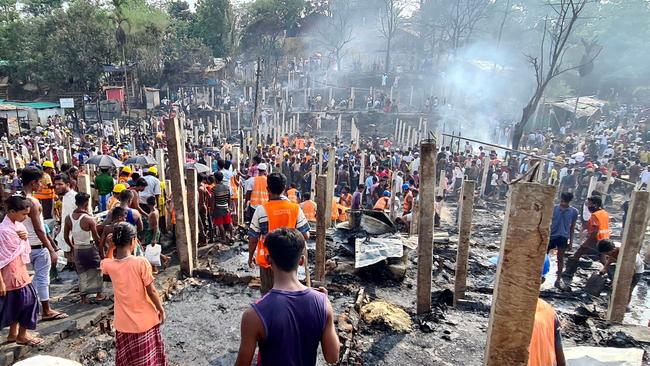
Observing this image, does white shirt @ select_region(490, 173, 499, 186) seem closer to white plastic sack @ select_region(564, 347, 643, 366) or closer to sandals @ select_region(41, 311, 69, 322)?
white plastic sack @ select_region(564, 347, 643, 366)

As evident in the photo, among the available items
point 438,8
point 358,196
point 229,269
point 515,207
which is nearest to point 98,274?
point 229,269

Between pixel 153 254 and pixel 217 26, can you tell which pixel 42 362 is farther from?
pixel 217 26

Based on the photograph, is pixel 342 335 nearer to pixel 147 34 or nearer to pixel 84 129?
pixel 84 129

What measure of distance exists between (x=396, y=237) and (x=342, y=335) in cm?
408

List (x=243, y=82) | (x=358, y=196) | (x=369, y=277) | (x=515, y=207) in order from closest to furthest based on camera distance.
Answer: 1. (x=515, y=207)
2. (x=369, y=277)
3. (x=358, y=196)
4. (x=243, y=82)

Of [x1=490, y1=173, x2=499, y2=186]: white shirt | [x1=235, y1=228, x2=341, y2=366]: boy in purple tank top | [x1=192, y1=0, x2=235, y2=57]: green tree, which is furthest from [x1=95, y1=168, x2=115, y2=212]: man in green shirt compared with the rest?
[x1=192, y1=0, x2=235, y2=57]: green tree

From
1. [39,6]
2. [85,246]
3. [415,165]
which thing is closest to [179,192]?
[85,246]

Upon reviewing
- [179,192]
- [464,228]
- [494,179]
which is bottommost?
[494,179]

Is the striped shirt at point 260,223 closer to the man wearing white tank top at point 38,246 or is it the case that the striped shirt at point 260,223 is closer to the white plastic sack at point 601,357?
the man wearing white tank top at point 38,246

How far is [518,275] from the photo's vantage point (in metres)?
2.84

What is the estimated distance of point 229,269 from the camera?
8.10 metres

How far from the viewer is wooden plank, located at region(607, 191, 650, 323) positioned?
19.8ft

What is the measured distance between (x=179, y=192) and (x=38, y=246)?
2114 mm

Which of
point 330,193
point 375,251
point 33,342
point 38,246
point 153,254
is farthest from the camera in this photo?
point 330,193
